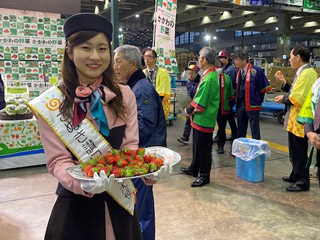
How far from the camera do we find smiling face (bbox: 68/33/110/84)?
4.15 ft

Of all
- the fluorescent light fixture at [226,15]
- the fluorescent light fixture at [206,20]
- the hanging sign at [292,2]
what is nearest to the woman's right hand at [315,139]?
the hanging sign at [292,2]

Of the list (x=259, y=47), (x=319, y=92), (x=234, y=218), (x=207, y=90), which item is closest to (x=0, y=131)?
(x=207, y=90)

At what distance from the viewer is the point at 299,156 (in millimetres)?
3820

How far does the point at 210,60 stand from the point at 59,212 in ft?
9.76

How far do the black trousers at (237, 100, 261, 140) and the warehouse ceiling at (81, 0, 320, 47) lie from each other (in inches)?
394

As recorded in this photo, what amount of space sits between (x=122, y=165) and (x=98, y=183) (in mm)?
147

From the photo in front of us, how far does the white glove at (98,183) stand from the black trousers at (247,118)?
14.1ft

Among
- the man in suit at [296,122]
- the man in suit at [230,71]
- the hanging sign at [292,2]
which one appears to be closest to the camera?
the man in suit at [296,122]

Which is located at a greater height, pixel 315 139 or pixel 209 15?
pixel 209 15

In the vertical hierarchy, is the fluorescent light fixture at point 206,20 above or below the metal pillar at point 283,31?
above

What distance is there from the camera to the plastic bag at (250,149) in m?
4.07

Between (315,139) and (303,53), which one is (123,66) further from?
(303,53)

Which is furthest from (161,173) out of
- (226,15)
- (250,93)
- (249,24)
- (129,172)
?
(249,24)

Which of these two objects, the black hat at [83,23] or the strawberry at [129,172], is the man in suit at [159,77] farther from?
the strawberry at [129,172]
